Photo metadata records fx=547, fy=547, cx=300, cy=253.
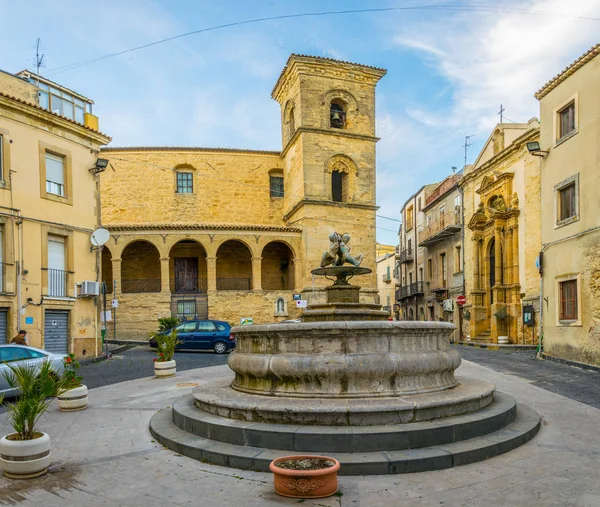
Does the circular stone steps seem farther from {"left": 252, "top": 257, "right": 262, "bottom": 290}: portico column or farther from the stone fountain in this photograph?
{"left": 252, "top": 257, "right": 262, "bottom": 290}: portico column

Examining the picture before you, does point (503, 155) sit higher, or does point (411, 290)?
point (503, 155)

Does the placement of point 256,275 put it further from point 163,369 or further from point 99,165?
point 163,369

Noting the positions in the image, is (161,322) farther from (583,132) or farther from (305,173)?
(583,132)

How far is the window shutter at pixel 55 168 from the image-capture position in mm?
19062

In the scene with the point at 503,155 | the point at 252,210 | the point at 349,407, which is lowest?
the point at 349,407

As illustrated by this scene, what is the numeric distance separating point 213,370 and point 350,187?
21604 mm

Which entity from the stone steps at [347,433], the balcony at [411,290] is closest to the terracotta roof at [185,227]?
the balcony at [411,290]

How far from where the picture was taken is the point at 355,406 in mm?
6188

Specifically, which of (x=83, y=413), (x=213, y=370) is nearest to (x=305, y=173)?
(x=213, y=370)

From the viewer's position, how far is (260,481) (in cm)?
531

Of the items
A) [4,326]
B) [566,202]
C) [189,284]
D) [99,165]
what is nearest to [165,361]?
[4,326]

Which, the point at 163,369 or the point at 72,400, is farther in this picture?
the point at 163,369

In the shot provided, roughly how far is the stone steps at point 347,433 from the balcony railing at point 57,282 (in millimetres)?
14039

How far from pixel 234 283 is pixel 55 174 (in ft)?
53.6
